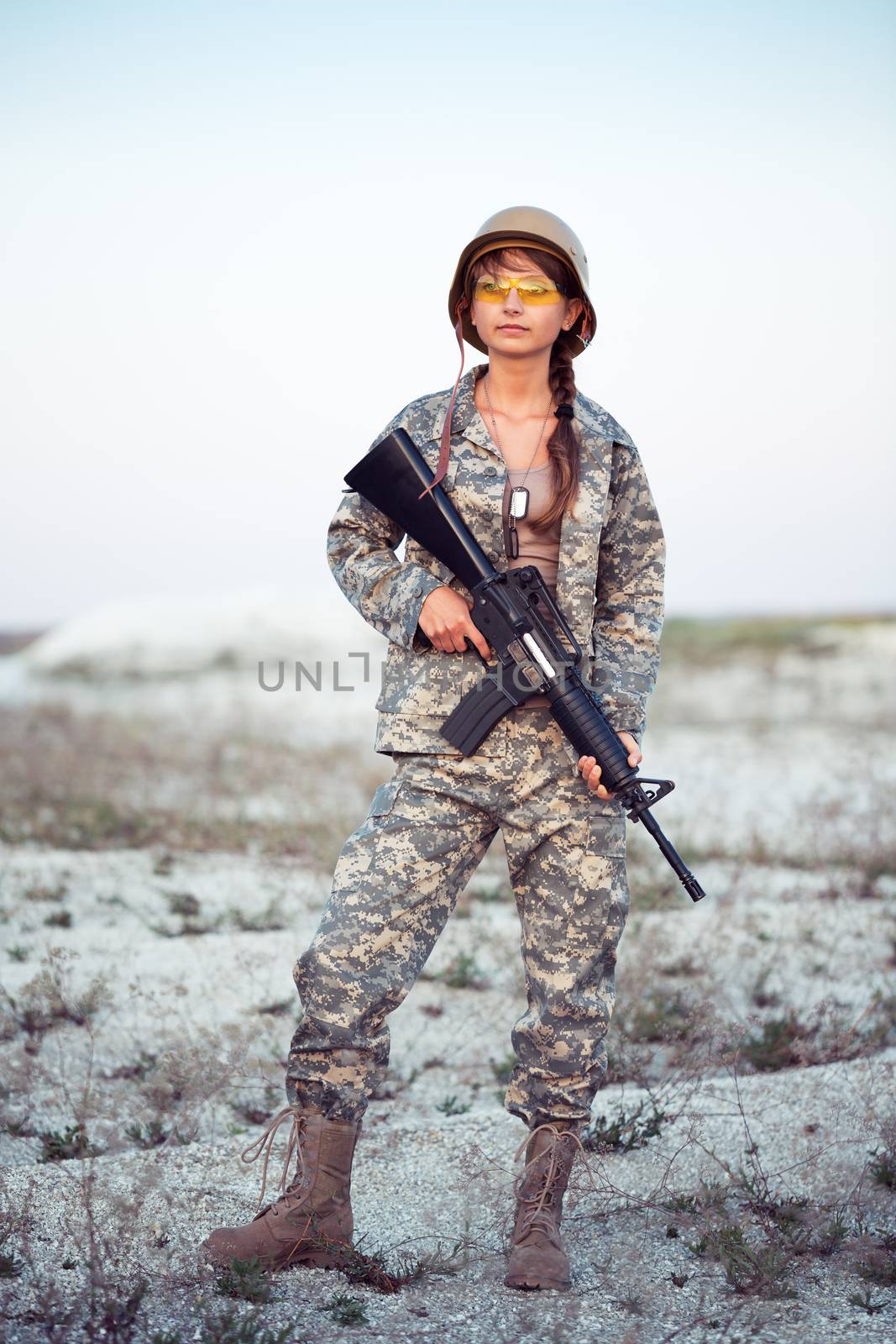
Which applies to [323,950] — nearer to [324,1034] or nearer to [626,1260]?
[324,1034]

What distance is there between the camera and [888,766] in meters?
11.0

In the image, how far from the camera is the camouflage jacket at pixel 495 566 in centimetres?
298

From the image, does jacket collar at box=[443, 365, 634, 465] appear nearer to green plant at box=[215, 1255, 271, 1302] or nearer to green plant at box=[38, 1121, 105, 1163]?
green plant at box=[215, 1255, 271, 1302]

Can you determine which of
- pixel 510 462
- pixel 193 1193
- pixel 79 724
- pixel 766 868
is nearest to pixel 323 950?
pixel 193 1193

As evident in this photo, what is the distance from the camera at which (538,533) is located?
3.05 m

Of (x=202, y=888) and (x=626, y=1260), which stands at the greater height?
(x=202, y=888)

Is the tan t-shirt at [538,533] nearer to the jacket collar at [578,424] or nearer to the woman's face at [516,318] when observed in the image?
the jacket collar at [578,424]

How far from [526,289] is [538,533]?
61 centimetres

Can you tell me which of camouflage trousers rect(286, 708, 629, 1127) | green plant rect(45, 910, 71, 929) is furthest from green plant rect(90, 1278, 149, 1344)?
green plant rect(45, 910, 71, 929)

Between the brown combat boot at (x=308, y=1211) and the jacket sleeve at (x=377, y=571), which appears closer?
the brown combat boot at (x=308, y=1211)

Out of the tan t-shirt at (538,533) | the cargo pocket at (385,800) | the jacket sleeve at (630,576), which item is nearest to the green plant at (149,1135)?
the cargo pocket at (385,800)

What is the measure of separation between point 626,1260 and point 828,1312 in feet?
1.56

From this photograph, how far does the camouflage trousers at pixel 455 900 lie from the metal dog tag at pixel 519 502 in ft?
1.59

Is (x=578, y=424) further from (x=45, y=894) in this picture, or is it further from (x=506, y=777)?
(x=45, y=894)
